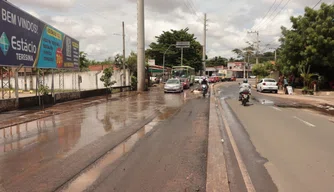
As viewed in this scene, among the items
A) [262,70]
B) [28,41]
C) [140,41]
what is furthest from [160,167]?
Result: [262,70]

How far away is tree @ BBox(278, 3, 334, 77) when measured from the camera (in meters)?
→ 28.2

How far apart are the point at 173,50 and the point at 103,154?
202 feet

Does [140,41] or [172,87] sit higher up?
[140,41]

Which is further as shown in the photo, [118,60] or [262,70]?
[262,70]

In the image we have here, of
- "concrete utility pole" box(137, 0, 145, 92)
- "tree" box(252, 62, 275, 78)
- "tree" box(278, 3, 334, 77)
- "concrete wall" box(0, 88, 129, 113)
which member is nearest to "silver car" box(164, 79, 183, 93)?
"concrete utility pole" box(137, 0, 145, 92)

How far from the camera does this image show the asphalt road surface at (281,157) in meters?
4.93

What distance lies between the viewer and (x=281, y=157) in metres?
6.52


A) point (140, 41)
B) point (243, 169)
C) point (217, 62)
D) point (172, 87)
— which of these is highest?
point (217, 62)

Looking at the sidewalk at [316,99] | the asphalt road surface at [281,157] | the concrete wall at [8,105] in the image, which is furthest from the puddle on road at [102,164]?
the sidewalk at [316,99]

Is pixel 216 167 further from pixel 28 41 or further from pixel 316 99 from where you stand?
pixel 316 99

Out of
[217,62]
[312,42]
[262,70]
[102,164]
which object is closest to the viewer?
[102,164]

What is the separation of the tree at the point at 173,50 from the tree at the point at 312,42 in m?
35.0

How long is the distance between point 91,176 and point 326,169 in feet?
14.1

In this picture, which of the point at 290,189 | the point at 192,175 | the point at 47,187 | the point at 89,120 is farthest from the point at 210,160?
the point at 89,120
